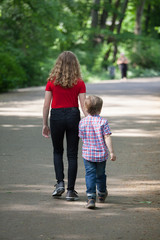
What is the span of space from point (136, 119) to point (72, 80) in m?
7.86

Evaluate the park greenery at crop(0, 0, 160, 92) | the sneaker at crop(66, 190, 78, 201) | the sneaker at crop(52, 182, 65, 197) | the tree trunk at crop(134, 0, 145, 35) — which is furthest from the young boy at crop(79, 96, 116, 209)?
the tree trunk at crop(134, 0, 145, 35)

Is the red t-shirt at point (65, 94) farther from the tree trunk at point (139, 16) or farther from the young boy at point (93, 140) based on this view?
the tree trunk at point (139, 16)

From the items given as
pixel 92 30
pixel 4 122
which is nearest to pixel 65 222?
pixel 4 122

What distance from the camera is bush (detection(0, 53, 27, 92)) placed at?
2331 cm

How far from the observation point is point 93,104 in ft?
18.6

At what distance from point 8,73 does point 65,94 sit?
61.4 feet

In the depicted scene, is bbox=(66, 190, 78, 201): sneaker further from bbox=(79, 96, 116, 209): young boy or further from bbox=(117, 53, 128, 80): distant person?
bbox=(117, 53, 128, 80): distant person

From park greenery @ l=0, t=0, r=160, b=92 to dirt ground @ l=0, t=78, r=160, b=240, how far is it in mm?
12749

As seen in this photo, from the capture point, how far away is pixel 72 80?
596 cm

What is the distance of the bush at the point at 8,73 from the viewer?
23312mm

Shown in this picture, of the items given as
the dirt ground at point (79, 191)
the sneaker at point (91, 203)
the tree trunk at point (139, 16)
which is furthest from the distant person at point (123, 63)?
the sneaker at point (91, 203)

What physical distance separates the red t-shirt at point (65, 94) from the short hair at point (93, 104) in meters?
0.36

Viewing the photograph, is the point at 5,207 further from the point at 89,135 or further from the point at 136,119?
the point at 136,119

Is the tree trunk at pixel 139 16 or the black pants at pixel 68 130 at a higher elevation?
the tree trunk at pixel 139 16
